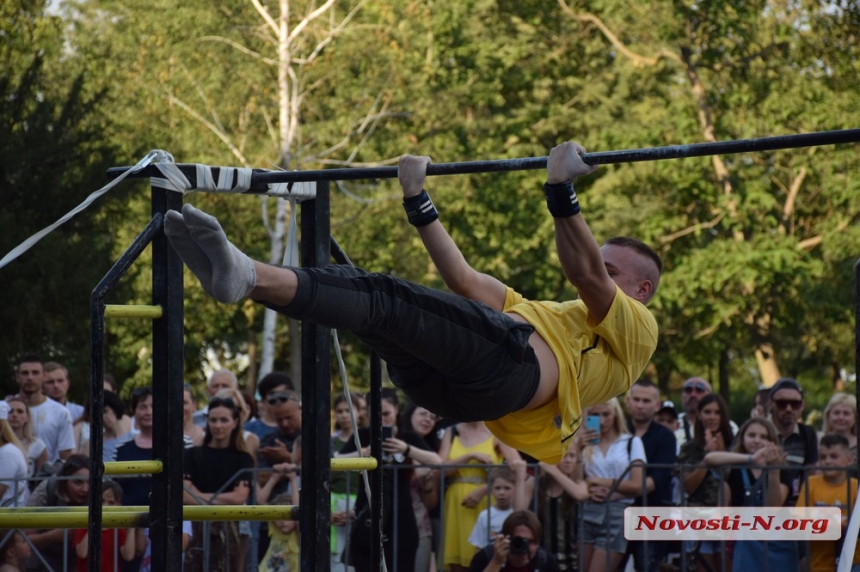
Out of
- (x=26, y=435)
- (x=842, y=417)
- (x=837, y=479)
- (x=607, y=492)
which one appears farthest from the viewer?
(x=26, y=435)

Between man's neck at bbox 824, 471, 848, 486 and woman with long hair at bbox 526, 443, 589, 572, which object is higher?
man's neck at bbox 824, 471, 848, 486

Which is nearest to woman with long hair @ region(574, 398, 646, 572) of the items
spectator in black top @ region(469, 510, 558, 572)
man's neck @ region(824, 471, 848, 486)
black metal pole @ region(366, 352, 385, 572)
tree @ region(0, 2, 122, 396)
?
spectator in black top @ region(469, 510, 558, 572)

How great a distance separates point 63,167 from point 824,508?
34.2ft

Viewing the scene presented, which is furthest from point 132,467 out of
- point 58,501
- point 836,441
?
point 836,441

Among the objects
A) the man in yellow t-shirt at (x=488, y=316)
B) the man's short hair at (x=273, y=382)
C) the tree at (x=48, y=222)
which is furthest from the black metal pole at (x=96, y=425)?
the tree at (x=48, y=222)

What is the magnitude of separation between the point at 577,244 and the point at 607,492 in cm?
301

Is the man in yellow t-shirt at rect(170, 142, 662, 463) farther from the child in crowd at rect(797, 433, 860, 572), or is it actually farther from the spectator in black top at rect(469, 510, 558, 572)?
the child in crowd at rect(797, 433, 860, 572)

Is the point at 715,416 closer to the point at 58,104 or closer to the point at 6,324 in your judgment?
the point at 6,324

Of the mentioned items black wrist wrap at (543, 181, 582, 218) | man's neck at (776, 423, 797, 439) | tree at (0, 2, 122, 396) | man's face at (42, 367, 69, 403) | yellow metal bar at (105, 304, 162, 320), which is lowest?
man's neck at (776, 423, 797, 439)

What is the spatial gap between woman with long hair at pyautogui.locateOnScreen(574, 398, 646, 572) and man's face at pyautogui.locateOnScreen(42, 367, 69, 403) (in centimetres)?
408

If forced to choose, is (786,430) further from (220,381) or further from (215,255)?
(215,255)

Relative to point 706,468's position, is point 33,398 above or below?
above

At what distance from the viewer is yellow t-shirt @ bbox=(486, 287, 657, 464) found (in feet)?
15.1

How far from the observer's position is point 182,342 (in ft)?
15.2
